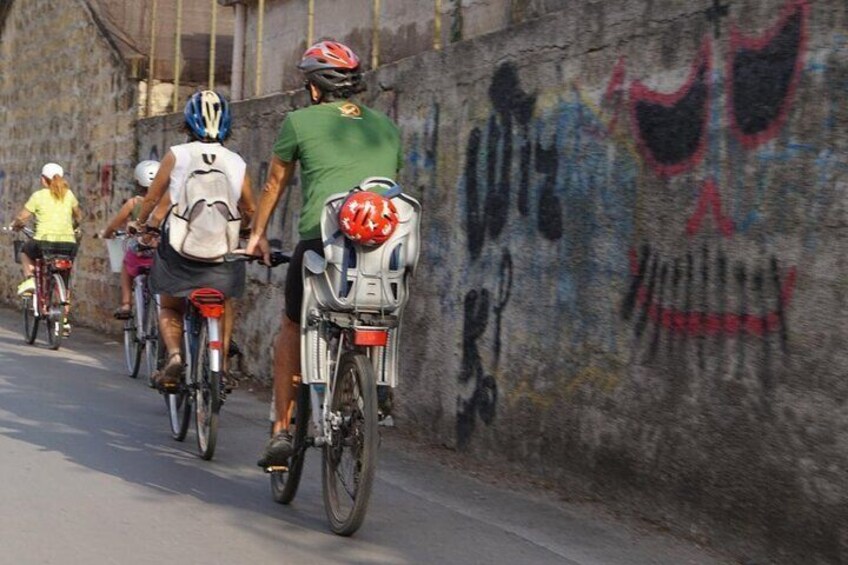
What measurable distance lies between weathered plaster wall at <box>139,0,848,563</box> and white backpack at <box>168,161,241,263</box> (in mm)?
1324

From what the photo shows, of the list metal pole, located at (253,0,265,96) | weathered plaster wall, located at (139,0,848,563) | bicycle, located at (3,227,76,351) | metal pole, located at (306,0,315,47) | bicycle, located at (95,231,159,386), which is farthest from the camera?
bicycle, located at (3,227,76,351)

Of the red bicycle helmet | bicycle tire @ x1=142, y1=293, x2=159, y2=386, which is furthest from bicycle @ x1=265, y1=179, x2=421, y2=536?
bicycle tire @ x1=142, y1=293, x2=159, y2=386

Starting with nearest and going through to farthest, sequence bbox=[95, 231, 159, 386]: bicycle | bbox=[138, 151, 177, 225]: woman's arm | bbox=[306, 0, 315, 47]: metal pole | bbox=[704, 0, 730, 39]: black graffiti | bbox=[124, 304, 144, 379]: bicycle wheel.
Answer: bbox=[704, 0, 730, 39]: black graffiti
bbox=[138, 151, 177, 225]: woman's arm
bbox=[95, 231, 159, 386]: bicycle
bbox=[124, 304, 144, 379]: bicycle wheel
bbox=[306, 0, 315, 47]: metal pole

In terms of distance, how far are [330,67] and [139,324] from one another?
19.1 feet

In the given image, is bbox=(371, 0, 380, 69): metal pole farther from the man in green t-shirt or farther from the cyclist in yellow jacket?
the cyclist in yellow jacket

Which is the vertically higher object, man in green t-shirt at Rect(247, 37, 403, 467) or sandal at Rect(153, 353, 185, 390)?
man in green t-shirt at Rect(247, 37, 403, 467)

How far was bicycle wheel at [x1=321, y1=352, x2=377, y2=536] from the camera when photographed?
5.71 meters

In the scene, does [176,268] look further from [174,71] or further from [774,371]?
[174,71]

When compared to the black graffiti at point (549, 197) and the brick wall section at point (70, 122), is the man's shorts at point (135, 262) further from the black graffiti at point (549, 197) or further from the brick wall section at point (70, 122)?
the black graffiti at point (549, 197)

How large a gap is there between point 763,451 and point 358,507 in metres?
1.58

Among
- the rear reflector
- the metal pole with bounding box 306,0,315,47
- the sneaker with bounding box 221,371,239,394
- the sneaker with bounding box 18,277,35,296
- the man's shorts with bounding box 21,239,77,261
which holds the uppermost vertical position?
the metal pole with bounding box 306,0,315,47

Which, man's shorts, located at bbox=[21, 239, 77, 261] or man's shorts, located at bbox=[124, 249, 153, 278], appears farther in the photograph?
man's shorts, located at bbox=[21, 239, 77, 261]

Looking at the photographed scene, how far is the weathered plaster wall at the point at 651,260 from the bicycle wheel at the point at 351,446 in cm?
137

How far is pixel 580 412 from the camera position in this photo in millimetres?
7082
